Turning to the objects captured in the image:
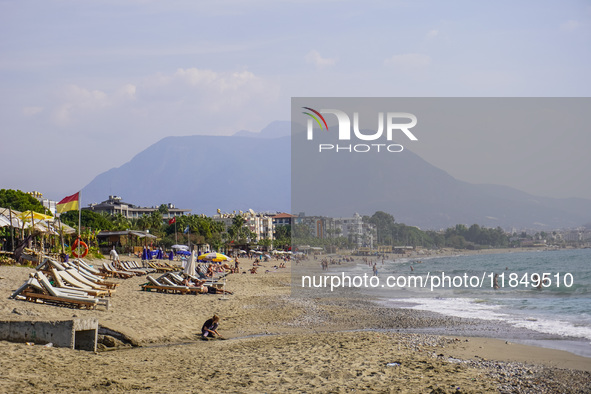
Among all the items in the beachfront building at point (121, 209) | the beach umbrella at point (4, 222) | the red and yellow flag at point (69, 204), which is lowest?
the beach umbrella at point (4, 222)

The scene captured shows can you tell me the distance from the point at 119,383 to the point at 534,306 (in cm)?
2078

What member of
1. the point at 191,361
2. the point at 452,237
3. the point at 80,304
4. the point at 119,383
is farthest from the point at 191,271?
the point at 452,237

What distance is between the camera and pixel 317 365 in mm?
9945

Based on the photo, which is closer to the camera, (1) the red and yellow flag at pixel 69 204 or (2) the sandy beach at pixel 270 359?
(2) the sandy beach at pixel 270 359

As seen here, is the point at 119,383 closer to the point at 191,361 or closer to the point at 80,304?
the point at 191,361

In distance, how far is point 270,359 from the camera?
1040 centimetres

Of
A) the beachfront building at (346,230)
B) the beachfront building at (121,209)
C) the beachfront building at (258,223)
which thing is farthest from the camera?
the beachfront building at (258,223)

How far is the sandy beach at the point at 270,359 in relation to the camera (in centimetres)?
824

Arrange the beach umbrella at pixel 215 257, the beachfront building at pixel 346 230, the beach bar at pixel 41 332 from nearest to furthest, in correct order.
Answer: the beach bar at pixel 41 332 → the beach umbrella at pixel 215 257 → the beachfront building at pixel 346 230

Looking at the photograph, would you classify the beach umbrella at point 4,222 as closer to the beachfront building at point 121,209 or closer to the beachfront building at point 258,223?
the beachfront building at point 121,209

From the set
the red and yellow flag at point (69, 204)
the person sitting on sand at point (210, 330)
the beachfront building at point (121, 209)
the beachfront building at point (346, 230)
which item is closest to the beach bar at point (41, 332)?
the person sitting on sand at point (210, 330)

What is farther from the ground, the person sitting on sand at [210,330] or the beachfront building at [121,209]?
the beachfront building at [121,209]

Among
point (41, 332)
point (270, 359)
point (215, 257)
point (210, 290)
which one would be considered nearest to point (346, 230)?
point (215, 257)

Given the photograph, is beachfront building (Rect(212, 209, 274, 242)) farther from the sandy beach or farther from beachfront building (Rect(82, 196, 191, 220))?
the sandy beach
